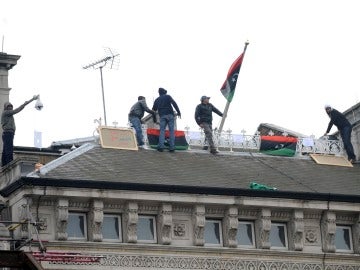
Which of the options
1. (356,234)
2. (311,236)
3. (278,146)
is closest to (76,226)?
(311,236)

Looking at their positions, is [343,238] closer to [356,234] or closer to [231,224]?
[356,234]

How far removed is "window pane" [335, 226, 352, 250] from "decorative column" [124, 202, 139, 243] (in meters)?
7.22

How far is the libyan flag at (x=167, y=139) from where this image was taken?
5144 cm

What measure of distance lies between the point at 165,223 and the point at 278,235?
4.25 m

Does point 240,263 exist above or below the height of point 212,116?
below

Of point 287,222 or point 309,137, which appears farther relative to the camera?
point 309,137

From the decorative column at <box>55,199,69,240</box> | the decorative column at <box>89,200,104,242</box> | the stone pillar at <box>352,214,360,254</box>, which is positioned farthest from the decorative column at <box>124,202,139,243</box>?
the stone pillar at <box>352,214,360,254</box>

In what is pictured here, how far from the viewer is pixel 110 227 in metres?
46.9

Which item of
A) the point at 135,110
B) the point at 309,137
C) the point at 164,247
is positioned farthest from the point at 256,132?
the point at 164,247

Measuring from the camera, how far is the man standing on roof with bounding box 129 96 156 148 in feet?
168

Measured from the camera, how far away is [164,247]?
154ft

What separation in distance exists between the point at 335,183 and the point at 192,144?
493cm

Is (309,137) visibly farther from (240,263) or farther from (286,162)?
(240,263)

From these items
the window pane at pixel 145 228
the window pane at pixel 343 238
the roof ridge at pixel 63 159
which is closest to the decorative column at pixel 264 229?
the window pane at pixel 343 238
